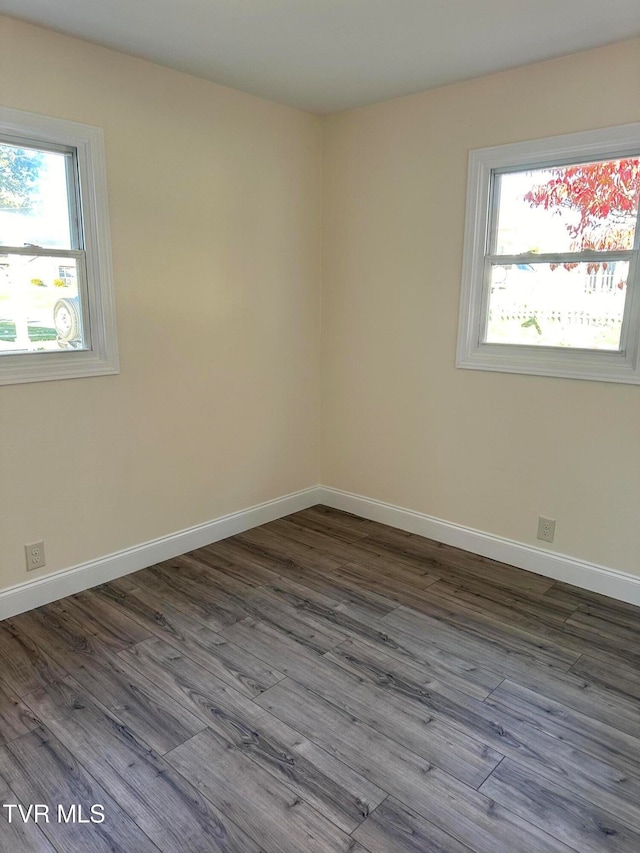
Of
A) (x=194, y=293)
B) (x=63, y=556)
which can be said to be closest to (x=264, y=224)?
(x=194, y=293)

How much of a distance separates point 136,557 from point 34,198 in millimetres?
1867

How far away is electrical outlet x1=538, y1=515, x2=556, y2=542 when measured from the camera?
10.2 feet

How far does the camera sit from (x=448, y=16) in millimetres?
2326

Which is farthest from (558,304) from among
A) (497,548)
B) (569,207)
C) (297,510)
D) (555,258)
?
(297,510)

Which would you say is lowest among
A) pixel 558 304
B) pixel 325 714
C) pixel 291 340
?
pixel 325 714

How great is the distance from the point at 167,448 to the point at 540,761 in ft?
7.55

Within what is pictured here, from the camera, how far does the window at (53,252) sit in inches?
99.8

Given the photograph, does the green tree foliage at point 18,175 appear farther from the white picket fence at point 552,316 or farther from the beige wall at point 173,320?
the white picket fence at point 552,316

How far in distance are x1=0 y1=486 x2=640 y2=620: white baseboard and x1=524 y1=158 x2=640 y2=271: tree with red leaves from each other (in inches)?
62.0

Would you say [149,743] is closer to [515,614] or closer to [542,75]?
[515,614]

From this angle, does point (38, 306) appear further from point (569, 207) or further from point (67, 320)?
point (569, 207)

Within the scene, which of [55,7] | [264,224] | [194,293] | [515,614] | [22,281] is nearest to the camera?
[55,7]

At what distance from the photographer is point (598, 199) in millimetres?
2809

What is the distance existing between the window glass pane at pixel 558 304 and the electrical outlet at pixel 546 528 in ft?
3.11
